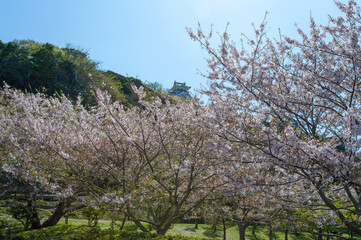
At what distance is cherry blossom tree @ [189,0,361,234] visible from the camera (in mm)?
3781

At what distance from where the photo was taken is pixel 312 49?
5.19 meters

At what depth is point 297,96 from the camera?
17.5 feet

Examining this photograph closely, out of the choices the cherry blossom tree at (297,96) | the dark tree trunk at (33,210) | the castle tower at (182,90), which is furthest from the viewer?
the dark tree trunk at (33,210)

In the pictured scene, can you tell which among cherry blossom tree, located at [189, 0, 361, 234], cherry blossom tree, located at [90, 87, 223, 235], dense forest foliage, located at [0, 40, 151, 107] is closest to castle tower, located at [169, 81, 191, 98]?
cherry blossom tree, located at [90, 87, 223, 235]

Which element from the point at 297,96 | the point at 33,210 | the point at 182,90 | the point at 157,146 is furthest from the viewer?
the point at 182,90

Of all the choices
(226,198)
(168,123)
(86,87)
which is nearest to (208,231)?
(226,198)

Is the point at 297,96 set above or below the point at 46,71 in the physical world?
below

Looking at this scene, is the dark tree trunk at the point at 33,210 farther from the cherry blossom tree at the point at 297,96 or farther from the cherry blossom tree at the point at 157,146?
the cherry blossom tree at the point at 297,96

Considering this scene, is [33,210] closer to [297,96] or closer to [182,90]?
[297,96]

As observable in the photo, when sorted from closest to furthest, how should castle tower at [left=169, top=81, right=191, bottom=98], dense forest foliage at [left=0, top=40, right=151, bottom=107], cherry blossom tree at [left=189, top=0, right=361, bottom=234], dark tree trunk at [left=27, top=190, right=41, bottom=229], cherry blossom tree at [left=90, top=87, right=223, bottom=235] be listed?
cherry blossom tree at [left=189, top=0, right=361, bottom=234]
cherry blossom tree at [left=90, top=87, right=223, bottom=235]
castle tower at [left=169, top=81, right=191, bottom=98]
dark tree trunk at [left=27, top=190, right=41, bottom=229]
dense forest foliage at [left=0, top=40, right=151, bottom=107]

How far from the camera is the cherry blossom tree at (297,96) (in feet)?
12.4

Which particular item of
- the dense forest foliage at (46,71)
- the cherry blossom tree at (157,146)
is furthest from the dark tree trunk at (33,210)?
the dense forest foliage at (46,71)

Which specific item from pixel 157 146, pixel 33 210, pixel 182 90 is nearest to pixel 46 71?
pixel 182 90

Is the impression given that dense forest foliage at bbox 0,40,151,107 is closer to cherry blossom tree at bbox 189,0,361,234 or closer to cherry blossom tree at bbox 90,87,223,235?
cherry blossom tree at bbox 90,87,223,235
